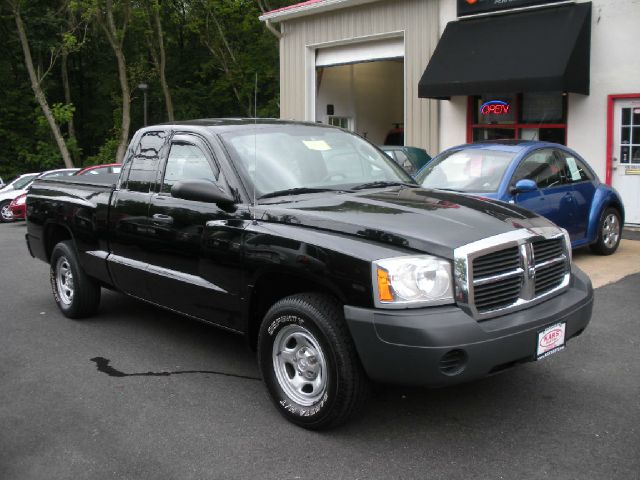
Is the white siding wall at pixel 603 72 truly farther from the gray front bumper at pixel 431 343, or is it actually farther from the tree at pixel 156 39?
the tree at pixel 156 39

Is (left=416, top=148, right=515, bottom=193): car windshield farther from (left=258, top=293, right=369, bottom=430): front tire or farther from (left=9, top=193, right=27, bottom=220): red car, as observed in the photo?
(left=9, top=193, right=27, bottom=220): red car

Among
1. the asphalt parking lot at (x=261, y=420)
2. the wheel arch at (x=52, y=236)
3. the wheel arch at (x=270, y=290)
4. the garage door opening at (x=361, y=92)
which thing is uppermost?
the garage door opening at (x=361, y=92)

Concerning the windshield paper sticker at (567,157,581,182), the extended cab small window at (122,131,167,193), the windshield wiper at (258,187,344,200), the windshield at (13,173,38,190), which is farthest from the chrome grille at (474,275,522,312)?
the windshield at (13,173,38,190)

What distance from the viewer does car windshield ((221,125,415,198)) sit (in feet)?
15.3

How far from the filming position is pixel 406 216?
13.1ft

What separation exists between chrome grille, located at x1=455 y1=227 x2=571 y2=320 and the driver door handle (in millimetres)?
2314

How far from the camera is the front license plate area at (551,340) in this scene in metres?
3.81

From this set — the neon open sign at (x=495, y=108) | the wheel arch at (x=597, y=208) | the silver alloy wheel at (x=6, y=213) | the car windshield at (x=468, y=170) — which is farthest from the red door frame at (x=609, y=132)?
the silver alloy wheel at (x=6, y=213)

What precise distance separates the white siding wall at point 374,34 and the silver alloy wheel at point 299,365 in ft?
40.8

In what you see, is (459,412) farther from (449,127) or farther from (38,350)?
(449,127)

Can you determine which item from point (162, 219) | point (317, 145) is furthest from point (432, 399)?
point (162, 219)

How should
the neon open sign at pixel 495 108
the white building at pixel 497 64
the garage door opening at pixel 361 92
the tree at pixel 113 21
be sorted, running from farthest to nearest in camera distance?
the tree at pixel 113 21 → the garage door opening at pixel 361 92 → the neon open sign at pixel 495 108 → the white building at pixel 497 64

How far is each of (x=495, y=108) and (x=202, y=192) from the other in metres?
11.5

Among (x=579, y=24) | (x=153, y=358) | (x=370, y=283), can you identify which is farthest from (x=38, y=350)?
(x=579, y=24)
